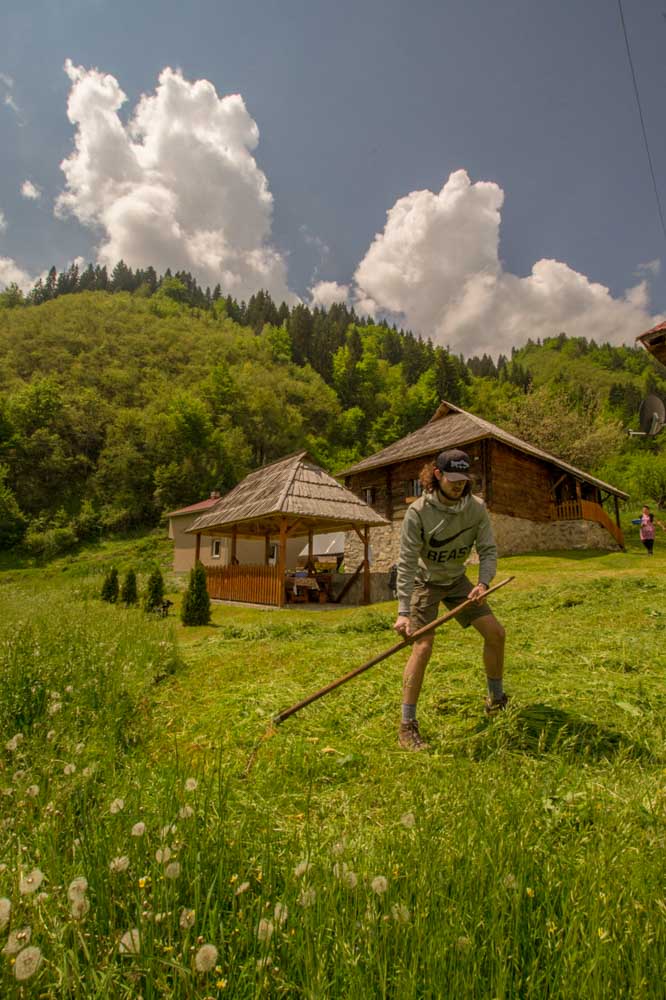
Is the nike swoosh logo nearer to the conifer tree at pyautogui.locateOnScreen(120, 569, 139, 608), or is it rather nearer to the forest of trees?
the conifer tree at pyautogui.locateOnScreen(120, 569, 139, 608)

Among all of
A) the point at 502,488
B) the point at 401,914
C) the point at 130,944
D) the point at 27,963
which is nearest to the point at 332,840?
the point at 401,914

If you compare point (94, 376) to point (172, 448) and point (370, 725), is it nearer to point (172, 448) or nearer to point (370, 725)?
point (172, 448)

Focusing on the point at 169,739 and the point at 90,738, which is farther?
the point at 169,739

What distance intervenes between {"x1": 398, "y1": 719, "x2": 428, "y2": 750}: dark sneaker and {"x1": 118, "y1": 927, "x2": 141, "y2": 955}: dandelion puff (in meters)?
2.65

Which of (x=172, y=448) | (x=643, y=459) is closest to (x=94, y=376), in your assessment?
(x=172, y=448)

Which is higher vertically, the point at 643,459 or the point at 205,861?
the point at 643,459

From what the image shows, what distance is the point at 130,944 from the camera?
3.80 feet

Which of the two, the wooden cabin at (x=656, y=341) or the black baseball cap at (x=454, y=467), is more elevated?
the wooden cabin at (x=656, y=341)

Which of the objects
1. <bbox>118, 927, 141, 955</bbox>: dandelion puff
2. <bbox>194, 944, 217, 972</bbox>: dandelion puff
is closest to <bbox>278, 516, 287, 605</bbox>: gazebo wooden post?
<bbox>118, 927, 141, 955</bbox>: dandelion puff

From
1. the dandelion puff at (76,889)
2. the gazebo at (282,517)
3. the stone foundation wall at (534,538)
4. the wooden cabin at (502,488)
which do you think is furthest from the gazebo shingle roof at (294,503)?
the dandelion puff at (76,889)

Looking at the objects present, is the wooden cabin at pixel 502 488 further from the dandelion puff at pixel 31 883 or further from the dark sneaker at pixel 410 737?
the dandelion puff at pixel 31 883

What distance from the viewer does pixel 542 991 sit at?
1289 millimetres

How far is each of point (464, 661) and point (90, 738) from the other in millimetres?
3973

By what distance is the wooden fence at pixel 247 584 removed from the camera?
15.8m
